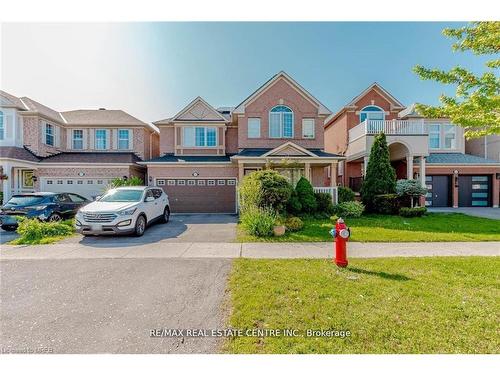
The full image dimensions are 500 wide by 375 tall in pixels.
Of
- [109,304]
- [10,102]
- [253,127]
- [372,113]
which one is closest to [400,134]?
[372,113]

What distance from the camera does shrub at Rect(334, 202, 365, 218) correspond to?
12398mm

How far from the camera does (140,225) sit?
887cm

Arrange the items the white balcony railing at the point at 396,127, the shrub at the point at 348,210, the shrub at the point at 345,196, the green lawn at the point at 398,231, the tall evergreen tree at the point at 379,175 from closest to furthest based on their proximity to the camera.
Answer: the green lawn at the point at 398,231, the shrub at the point at 348,210, the tall evergreen tree at the point at 379,175, the shrub at the point at 345,196, the white balcony railing at the point at 396,127

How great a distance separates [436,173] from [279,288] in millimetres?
18970

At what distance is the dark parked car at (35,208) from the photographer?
388 inches

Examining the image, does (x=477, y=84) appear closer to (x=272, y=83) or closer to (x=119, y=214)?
(x=119, y=214)

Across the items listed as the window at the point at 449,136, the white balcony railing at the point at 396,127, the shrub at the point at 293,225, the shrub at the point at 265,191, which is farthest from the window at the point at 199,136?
the window at the point at 449,136

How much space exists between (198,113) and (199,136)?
159 centimetres

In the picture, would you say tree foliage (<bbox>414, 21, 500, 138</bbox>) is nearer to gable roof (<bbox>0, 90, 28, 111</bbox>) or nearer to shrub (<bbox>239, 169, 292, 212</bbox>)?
shrub (<bbox>239, 169, 292, 212</bbox>)

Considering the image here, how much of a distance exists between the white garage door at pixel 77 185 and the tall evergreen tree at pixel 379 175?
53.6 feet

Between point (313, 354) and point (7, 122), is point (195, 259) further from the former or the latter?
point (7, 122)

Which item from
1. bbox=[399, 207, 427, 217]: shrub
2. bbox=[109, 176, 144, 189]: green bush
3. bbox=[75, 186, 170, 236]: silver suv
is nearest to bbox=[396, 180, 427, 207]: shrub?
bbox=[399, 207, 427, 217]: shrub

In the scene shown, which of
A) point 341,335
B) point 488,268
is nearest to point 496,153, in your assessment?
point 488,268

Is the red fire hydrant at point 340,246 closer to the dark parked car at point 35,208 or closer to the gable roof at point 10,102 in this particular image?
the dark parked car at point 35,208
